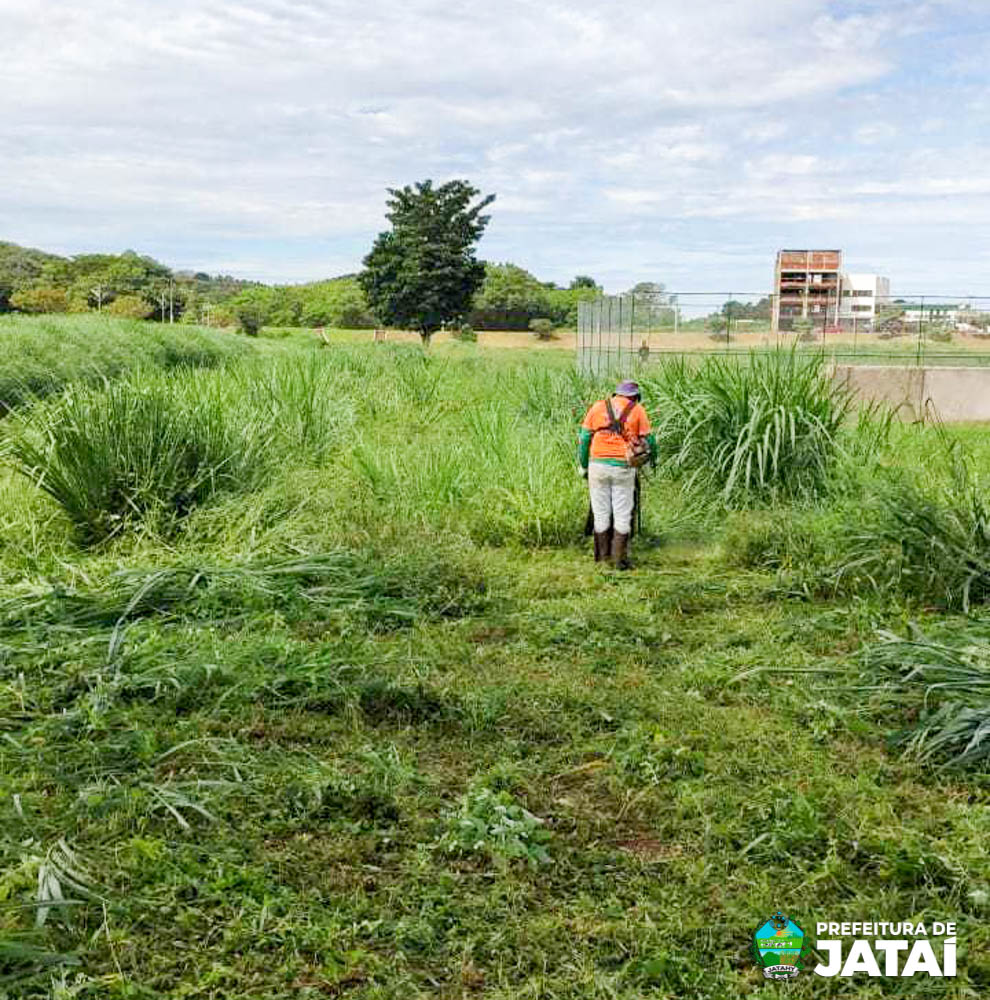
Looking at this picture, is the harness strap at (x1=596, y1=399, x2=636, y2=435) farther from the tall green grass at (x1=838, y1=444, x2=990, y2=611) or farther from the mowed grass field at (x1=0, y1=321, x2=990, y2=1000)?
the tall green grass at (x1=838, y1=444, x2=990, y2=611)

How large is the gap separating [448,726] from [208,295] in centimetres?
7933

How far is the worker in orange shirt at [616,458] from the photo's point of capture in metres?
8.18

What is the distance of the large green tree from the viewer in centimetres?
5025

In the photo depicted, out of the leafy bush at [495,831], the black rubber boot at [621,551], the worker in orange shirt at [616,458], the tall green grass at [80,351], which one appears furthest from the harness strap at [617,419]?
the leafy bush at [495,831]

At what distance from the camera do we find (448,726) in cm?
479

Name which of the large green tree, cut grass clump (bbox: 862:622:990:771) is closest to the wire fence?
cut grass clump (bbox: 862:622:990:771)

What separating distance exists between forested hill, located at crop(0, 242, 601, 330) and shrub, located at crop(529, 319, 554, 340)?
1.59 metres

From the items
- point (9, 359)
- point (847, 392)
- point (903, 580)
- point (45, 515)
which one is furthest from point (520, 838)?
point (9, 359)

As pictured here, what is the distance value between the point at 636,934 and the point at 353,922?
836mm

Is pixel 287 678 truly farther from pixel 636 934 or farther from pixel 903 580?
pixel 903 580

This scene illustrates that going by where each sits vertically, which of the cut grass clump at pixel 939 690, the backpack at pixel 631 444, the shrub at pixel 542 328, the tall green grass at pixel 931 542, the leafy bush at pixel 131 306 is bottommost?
the cut grass clump at pixel 939 690

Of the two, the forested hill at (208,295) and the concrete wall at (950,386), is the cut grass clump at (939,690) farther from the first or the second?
the forested hill at (208,295)

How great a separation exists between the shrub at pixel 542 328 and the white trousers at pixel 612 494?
54100mm

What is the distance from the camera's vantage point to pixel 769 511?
9062 millimetres
